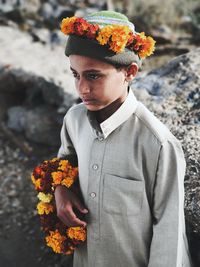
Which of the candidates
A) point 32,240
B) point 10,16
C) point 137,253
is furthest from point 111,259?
point 10,16

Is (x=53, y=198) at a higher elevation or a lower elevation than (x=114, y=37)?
lower

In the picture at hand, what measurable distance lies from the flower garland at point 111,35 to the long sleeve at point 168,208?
49cm

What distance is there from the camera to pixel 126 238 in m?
2.03

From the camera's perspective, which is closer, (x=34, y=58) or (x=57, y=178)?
(x=57, y=178)

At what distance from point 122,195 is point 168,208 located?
0.24 m

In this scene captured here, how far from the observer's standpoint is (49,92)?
423 cm

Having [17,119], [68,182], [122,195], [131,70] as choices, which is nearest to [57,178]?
[68,182]

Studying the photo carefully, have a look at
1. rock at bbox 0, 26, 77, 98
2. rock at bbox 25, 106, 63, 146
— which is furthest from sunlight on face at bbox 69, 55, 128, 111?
rock at bbox 25, 106, 63, 146

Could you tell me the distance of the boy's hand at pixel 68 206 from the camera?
2.06m

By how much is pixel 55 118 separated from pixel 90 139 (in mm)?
2273

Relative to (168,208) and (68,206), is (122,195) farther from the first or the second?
(68,206)

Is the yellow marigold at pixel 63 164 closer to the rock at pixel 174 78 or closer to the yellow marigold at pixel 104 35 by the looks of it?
the yellow marigold at pixel 104 35

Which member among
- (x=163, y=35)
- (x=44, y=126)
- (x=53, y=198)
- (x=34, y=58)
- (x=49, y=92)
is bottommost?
(x=53, y=198)

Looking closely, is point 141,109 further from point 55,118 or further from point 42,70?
point 42,70
